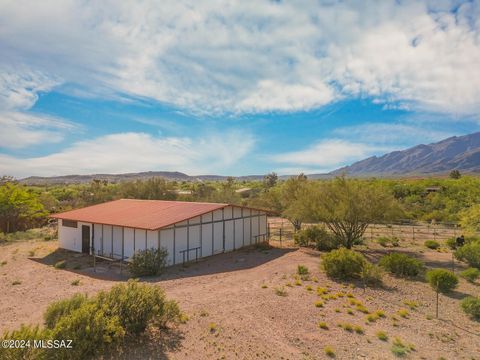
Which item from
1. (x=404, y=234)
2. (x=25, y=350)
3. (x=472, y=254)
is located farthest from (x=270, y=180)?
(x=25, y=350)

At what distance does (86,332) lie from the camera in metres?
8.24

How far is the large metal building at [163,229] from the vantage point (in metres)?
20.2

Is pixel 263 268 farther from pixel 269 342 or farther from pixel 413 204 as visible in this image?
pixel 413 204

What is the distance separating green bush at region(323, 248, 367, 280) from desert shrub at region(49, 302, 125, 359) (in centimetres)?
1178

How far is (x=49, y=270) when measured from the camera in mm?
19469

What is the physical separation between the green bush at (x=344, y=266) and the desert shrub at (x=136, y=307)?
972cm

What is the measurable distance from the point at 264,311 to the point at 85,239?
16672 millimetres

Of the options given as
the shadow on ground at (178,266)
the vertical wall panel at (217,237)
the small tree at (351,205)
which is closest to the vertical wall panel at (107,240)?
the shadow on ground at (178,266)

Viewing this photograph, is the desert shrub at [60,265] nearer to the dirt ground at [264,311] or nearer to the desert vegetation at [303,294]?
the desert vegetation at [303,294]

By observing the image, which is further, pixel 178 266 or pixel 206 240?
pixel 206 240

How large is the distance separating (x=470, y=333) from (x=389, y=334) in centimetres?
323

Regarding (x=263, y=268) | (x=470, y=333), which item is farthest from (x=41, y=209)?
(x=470, y=333)

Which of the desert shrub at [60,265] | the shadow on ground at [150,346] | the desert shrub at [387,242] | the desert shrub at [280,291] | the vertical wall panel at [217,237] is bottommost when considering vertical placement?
the desert shrub at [387,242]

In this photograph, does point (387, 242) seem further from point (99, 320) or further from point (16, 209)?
point (16, 209)
